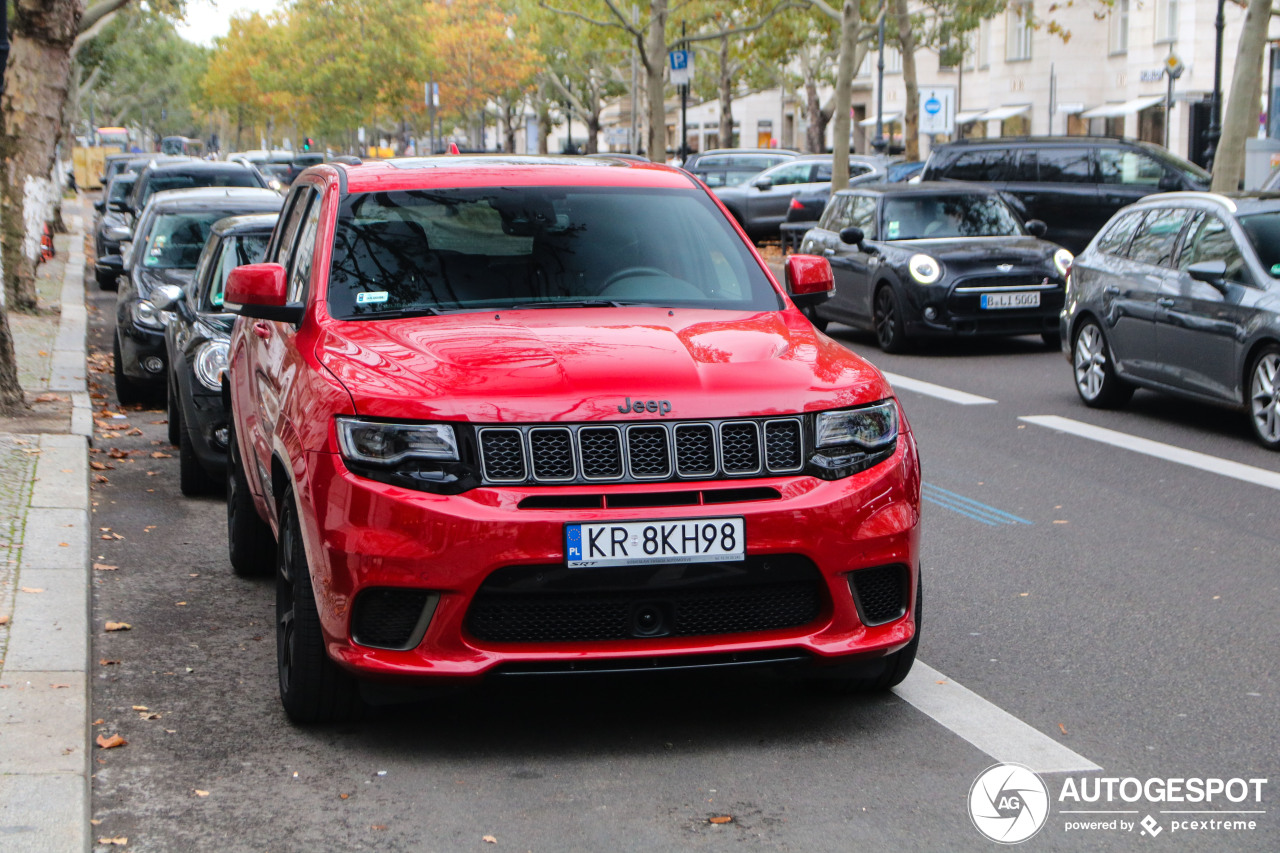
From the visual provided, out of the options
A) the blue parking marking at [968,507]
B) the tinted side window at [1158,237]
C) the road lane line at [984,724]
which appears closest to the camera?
the road lane line at [984,724]

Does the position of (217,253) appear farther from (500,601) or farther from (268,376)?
(500,601)

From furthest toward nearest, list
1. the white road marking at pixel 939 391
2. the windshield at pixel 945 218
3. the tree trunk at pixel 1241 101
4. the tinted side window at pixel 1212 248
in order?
1. the tree trunk at pixel 1241 101
2. the windshield at pixel 945 218
3. the white road marking at pixel 939 391
4. the tinted side window at pixel 1212 248

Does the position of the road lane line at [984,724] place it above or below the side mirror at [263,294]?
below

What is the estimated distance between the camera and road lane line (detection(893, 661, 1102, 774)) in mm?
4727

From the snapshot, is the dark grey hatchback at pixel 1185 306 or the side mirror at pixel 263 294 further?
the dark grey hatchback at pixel 1185 306

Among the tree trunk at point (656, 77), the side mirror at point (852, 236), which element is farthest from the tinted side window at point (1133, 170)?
the tree trunk at point (656, 77)

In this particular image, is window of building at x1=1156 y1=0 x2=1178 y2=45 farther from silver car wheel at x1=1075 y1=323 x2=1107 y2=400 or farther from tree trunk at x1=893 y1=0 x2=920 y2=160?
silver car wheel at x1=1075 y1=323 x2=1107 y2=400

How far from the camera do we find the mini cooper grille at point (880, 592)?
4.84 meters

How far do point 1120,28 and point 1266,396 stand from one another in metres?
51.7

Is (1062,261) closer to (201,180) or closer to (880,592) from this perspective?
(880,592)

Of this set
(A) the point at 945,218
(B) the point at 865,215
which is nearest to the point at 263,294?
(A) the point at 945,218

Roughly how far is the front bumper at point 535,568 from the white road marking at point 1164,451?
17.2 ft

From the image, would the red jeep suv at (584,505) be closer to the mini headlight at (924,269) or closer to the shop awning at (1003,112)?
the mini headlight at (924,269)

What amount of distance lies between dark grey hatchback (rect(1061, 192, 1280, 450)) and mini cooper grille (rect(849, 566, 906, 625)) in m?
6.19
